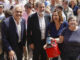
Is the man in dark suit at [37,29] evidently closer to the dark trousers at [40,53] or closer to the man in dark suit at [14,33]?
the dark trousers at [40,53]

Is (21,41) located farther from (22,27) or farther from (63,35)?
(63,35)

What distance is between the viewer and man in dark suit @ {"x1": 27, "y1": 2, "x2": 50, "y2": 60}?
19.1 ft

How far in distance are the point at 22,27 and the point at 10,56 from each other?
715 mm

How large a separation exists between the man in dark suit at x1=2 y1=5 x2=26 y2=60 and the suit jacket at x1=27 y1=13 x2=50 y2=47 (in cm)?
57

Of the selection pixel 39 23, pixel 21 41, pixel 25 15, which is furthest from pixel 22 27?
pixel 25 15

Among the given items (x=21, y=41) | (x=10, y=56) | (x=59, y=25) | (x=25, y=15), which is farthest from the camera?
(x=25, y=15)

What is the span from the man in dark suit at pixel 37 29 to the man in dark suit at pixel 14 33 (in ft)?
1.89

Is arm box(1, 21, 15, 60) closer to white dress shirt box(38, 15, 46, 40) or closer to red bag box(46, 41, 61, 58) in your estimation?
red bag box(46, 41, 61, 58)

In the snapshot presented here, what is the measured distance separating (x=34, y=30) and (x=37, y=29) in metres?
0.09

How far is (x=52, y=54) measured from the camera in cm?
543

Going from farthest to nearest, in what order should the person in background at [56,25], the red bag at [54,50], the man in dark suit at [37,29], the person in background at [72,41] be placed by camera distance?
the man in dark suit at [37,29]
the person in background at [56,25]
the red bag at [54,50]
the person in background at [72,41]

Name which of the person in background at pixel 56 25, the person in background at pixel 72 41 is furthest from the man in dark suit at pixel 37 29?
the person in background at pixel 72 41

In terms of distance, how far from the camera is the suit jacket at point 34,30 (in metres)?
5.83

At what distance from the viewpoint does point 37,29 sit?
5820 millimetres
